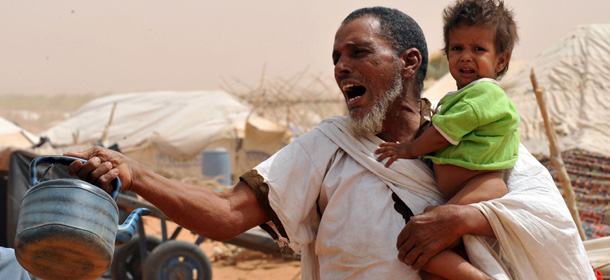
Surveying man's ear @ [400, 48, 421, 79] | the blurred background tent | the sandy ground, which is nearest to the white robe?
man's ear @ [400, 48, 421, 79]

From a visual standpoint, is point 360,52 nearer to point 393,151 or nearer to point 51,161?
point 393,151

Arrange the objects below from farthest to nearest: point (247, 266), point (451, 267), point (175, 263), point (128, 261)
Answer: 1. point (247, 266)
2. point (128, 261)
3. point (175, 263)
4. point (451, 267)

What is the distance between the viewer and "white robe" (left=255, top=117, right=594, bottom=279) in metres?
2.09

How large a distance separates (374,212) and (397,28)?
79cm

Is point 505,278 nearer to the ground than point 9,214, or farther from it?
farther from it

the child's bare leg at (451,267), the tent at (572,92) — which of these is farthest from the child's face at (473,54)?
the tent at (572,92)

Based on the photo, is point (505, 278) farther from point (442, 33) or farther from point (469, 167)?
point (442, 33)

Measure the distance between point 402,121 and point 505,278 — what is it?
2.54 feet

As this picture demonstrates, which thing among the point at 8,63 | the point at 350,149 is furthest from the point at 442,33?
the point at 8,63

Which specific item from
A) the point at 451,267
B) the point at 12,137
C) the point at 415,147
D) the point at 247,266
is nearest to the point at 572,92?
the point at 247,266

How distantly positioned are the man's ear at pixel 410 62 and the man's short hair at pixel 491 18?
0.21 metres

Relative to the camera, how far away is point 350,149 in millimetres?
2391

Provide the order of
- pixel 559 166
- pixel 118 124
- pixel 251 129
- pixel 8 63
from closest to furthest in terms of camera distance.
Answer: pixel 559 166, pixel 251 129, pixel 118 124, pixel 8 63

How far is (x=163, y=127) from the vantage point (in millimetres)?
23766
